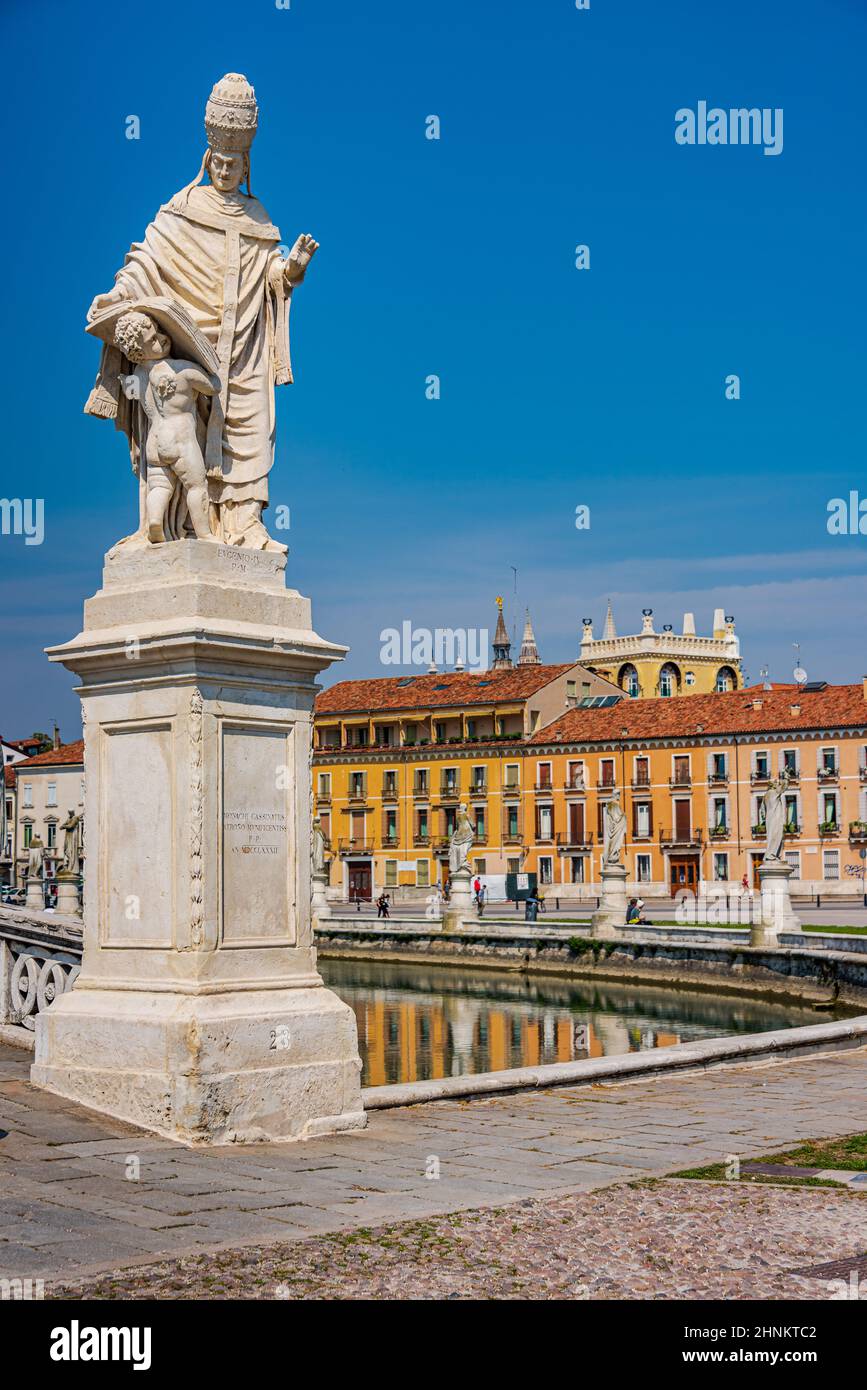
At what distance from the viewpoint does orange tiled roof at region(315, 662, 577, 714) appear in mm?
87250

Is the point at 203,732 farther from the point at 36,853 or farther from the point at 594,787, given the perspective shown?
the point at 36,853

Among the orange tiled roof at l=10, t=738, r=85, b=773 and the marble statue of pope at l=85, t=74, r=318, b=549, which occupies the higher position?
the orange tiled roof at l=10, t=738, r=85, b=773

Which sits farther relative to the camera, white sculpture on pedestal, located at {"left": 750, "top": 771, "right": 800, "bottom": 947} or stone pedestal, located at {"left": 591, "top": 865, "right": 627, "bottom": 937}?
stone pedestal, located at {"left": 591, "top": 865, "right": 627, "bottom": 937}

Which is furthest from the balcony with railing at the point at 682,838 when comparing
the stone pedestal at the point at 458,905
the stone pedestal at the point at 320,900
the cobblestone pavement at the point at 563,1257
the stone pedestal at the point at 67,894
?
the cobblestone pavement at the point at 563,1257

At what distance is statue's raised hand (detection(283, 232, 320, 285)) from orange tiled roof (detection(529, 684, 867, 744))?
63591 millimetres

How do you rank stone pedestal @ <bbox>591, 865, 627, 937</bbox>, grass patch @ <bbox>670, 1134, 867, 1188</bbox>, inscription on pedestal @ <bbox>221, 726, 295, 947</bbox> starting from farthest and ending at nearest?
1. stone pedestal @ <bbox>591, 865, 627, 937</bbox>
2. inscription on pedestal @ <bbox>221, 726, 295, 947</bbox>
3. grass patch @ <bbox>670, 1134, 867, 1188</bbox>

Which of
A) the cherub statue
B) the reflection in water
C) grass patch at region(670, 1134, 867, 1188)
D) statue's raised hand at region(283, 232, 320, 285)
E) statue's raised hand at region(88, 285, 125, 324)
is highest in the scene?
statue's raised hand at region(283, 232, 320, 285)

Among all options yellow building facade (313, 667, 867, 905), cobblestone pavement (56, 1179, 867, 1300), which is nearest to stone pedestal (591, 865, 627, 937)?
cobblestone pavement (56, 1179, 867, 1300)

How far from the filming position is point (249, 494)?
33.6 ft

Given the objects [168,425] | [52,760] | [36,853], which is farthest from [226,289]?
[52,760]

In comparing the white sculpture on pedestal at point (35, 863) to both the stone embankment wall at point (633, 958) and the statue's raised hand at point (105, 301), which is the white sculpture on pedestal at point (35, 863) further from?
the statue's raised hand at point (105, 301)

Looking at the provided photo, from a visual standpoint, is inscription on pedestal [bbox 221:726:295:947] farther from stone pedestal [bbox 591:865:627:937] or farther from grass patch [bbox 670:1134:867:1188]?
stone pedestal [bbox 591:865:627:937]
